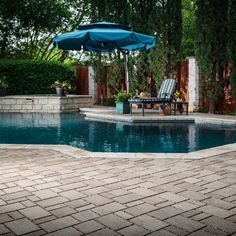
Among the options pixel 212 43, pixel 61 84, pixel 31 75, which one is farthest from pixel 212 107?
pixel 31 75

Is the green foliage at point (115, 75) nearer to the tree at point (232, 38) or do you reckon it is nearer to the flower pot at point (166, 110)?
the flower pot at point (166, 110)

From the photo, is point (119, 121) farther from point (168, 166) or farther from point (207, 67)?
point (168, 166)

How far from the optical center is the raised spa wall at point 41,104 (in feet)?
46.2

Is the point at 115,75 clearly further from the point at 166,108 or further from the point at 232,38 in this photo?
the point at 232,38

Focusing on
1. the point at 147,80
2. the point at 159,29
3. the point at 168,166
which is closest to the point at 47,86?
the point at 147,80

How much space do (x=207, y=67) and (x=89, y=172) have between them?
27.4 ft

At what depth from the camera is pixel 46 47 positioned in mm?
22578

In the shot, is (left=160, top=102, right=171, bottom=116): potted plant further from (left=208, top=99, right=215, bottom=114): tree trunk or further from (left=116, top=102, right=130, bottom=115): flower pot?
(left=208, top=99, right=215, bottom=114): tree trunk

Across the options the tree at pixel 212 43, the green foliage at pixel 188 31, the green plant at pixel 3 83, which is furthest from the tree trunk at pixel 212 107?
the green foliage at pixel 188 31

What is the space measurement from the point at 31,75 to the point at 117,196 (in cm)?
1390

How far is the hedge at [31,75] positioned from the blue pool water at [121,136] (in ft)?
21.6

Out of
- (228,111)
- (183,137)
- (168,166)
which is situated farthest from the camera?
(228,111)

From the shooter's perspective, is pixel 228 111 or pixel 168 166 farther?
pixel 228 111

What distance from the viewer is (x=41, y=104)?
14234 millimetres
